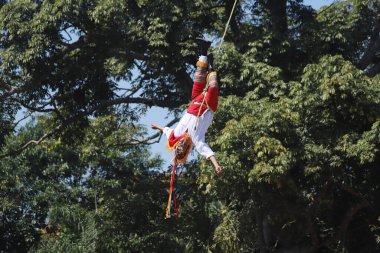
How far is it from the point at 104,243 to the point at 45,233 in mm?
4503

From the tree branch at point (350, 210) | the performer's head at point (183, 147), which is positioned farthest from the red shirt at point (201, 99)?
the tree branch at point (350, 210)

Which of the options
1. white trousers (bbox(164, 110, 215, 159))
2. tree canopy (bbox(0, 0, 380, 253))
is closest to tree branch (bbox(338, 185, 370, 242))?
tree canopy (bbox(0, 0, 380, 253))

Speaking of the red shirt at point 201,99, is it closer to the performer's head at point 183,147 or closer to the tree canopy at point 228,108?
the performer's head at point 183,147

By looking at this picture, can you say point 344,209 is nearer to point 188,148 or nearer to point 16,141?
point 188,148

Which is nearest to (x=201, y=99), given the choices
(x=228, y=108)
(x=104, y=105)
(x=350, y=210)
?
(x=228, y=108)

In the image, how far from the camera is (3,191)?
17.0m

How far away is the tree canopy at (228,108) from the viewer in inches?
406

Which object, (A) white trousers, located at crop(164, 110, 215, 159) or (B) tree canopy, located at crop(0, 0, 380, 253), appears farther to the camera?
(B) tree canopy, located at crop(0, 0, 380, 253)

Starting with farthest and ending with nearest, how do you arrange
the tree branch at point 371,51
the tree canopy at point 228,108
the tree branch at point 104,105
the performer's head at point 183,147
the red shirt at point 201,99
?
the tree branch at point 104,105, the tree branch at point 371,51, the tree canopy at point 228,108, the performer's head at point 183,147, the red shirt at point 201,99

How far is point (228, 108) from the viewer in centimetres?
1065

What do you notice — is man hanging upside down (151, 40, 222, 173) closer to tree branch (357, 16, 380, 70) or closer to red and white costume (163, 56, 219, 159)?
red and white costume (163, 56, 219, 159)

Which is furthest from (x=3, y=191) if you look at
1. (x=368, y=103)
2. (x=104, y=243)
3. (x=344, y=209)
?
(x=368, y=103)

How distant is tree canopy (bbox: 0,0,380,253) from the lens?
1030 centimetres

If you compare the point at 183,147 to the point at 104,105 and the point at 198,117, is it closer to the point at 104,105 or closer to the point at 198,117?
the point at 198,117
